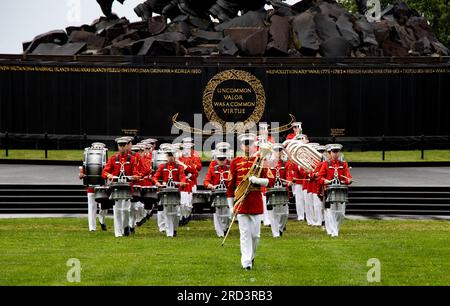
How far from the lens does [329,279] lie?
17578mm

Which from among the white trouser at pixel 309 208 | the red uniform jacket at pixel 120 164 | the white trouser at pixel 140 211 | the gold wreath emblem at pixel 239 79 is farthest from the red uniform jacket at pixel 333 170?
the gold wreath emblem at pixel 239 79

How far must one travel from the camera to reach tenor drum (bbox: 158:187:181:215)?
1008 inches

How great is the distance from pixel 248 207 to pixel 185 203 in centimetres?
947

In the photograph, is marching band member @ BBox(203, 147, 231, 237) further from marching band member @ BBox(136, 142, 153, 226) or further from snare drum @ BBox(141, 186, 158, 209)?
marching band member @ BBox(136, 142, 153, 226)

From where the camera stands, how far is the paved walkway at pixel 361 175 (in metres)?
35.3

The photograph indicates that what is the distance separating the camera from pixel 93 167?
26641 millimetres

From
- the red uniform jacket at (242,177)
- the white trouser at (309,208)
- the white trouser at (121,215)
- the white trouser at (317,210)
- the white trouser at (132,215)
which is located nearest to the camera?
the red uniform jacket at (242,177)

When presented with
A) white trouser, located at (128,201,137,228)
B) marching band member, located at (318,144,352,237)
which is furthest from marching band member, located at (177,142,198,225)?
marching band member, located at (318,144,352,237)

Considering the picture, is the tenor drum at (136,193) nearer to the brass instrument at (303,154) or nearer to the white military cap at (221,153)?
the white military cap at (221,153)

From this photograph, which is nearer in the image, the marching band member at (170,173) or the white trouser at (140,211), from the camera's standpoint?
the marching band member at (170,173)

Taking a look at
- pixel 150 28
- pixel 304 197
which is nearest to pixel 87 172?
pixel 304 197

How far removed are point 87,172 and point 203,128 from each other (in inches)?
723

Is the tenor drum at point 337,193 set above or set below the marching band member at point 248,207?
below

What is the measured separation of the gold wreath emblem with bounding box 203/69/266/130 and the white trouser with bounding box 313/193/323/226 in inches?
623
